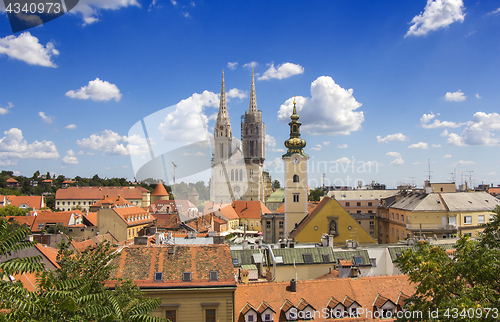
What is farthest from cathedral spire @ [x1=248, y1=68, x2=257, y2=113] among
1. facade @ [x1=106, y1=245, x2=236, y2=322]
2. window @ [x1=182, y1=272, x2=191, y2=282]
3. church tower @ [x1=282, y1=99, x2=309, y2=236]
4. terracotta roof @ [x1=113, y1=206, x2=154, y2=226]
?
window @ [x1=182, y1=272, x2=191, y2=282]

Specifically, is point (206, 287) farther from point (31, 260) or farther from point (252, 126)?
point (252, 126)

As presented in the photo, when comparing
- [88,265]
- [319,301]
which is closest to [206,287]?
[319,301]

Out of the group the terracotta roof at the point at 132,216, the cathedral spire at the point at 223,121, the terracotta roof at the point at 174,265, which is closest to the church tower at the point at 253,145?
the cathedral spire at the point at 223,121

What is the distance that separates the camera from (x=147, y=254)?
1798cm

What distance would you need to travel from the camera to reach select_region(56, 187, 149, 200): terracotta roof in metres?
104

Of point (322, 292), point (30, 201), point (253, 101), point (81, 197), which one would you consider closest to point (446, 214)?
point (322, 292)

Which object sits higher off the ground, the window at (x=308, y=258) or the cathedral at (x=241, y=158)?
the cathedral at (x=241, y=158)

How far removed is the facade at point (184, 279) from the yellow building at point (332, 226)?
1805 centimetres

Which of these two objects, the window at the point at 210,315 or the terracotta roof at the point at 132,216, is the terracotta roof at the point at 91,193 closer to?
the terracotta roof at the point at 132,216

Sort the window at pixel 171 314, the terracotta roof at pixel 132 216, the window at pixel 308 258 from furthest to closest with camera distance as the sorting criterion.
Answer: the terracotta roof at pixel 132 216, the window at pixel 308 258, the window at pixel 171 314

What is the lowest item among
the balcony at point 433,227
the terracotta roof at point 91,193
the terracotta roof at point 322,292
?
the terracotta roof at point 322,292

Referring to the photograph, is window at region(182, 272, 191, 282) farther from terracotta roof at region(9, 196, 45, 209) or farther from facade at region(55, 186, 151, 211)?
facade at region(55, 186, 151, 211)

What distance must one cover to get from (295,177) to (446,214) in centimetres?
1669

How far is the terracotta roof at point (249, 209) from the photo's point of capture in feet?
254
